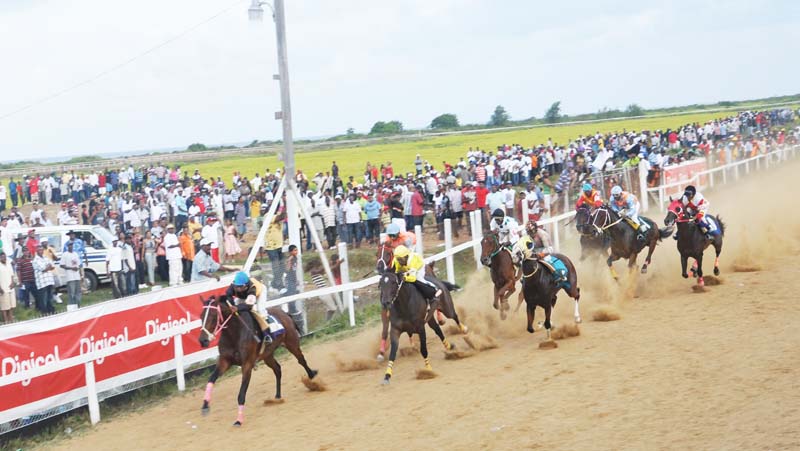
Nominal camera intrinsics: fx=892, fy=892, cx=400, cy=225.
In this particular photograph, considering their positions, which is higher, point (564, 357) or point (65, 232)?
point (65, 232)

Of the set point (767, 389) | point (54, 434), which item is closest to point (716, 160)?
point (767, 389)

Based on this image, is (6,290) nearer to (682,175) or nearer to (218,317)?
(218,317)

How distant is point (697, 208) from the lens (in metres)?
17.2

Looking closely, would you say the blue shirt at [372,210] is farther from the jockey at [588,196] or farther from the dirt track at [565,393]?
the dirt track at [565,393]

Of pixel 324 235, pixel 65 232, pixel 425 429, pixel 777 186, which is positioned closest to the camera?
pixel 425 429

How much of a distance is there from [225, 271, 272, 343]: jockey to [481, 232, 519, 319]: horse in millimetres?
4043

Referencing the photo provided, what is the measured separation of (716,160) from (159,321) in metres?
29.7

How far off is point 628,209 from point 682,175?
51.7 ft

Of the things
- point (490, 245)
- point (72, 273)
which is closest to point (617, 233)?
point (490, 245)

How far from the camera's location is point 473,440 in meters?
9.88

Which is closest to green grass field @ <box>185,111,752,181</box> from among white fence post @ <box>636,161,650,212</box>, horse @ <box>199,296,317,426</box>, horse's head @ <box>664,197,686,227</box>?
white fence post @ <box>636,161,650,212</box>

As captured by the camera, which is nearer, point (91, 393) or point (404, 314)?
point (91, 393)

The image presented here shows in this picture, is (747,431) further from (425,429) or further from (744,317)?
(744,317)

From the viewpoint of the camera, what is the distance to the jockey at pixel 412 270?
42.2 ft
